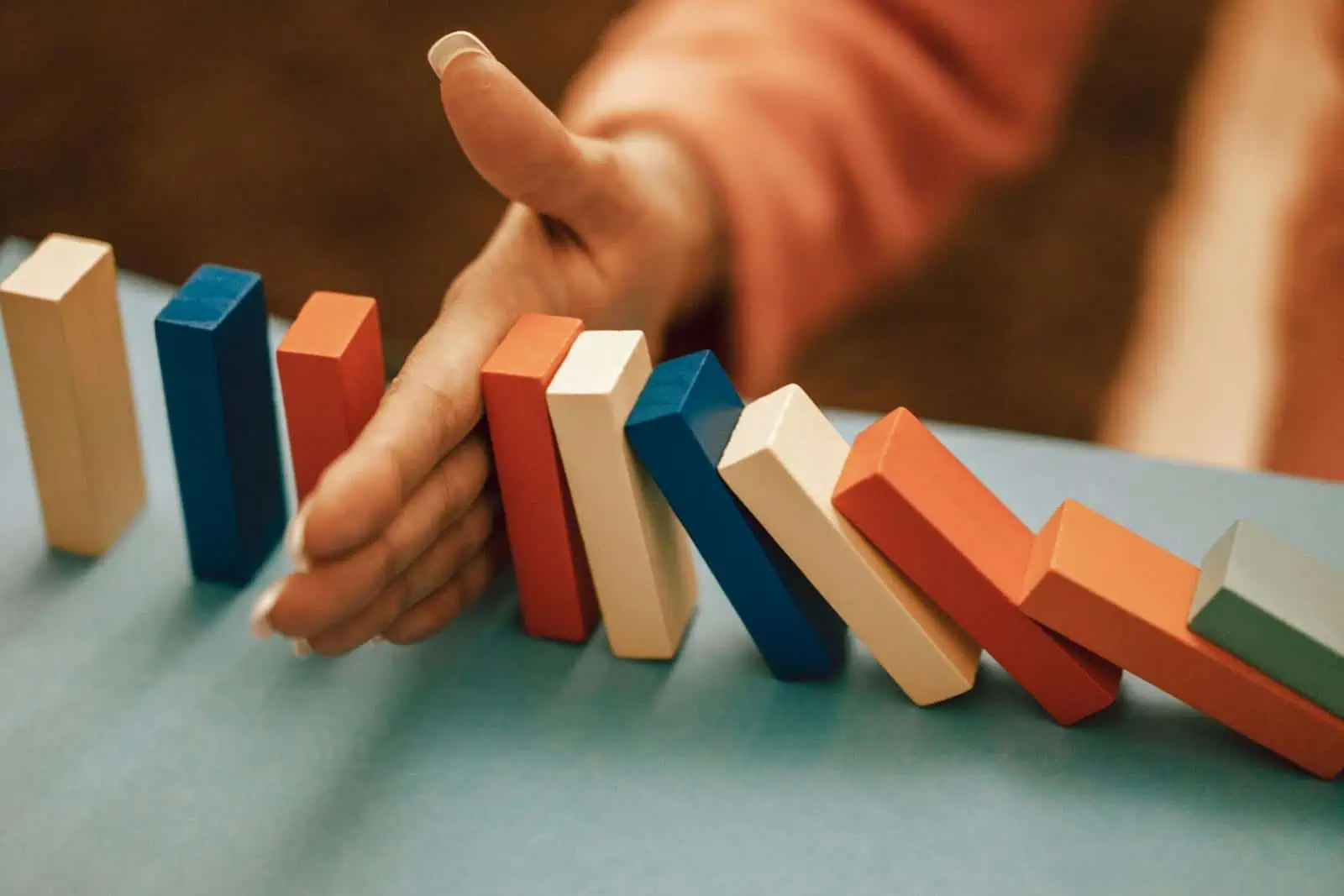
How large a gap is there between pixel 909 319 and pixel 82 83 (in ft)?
3.84

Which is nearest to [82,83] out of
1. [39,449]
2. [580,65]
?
[580,65]

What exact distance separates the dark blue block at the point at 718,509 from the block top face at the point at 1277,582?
0.67 ft

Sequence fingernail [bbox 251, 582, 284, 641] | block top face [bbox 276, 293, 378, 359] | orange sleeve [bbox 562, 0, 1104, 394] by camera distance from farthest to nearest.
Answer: orange sleeve [bbox 562, 0, 1104, 394], block top face [bbox 276, 293, 378, 359], fingernail [bbox 251, 582, 284, 641]

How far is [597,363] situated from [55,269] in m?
0.34

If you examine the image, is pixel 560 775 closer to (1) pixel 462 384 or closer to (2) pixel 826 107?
(1) pixel 462 384

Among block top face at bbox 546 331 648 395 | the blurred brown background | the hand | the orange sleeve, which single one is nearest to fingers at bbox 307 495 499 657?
the hand

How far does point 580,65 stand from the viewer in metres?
1.75

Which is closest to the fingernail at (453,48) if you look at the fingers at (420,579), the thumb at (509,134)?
the thumb at (509,134)

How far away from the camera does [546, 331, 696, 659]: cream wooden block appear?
2.10 feet

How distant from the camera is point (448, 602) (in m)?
0.71

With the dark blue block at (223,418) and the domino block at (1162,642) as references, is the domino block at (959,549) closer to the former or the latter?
the domino block at (1162,642)

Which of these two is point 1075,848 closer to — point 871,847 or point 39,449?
point 871,847

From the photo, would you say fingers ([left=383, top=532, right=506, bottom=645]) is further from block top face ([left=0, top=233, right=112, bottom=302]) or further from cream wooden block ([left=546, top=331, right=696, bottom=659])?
block top face ([left=0, top=233, right=112, bottom=302])

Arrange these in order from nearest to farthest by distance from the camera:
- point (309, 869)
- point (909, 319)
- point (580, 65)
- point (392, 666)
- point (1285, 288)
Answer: point (309, 869) < point (392, 666) < point (1285, 288) < point (909, 319) < point (580, 65)
